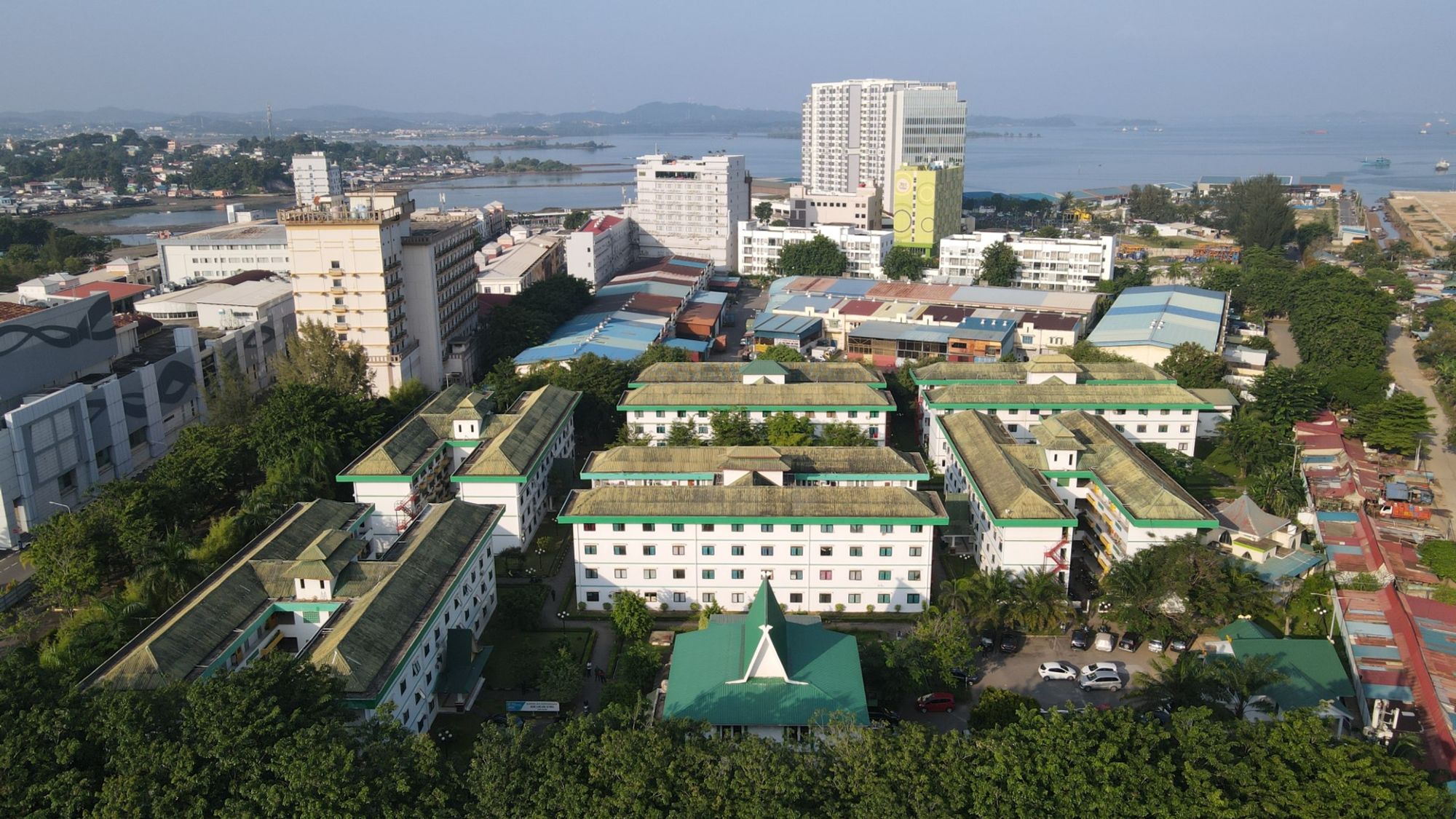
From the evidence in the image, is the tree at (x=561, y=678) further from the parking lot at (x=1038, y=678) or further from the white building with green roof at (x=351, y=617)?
the parking lot at (x=1038, y=678)

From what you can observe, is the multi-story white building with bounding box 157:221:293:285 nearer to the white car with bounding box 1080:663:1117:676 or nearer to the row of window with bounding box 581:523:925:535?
the row of window with bounding box 581:523:925:535

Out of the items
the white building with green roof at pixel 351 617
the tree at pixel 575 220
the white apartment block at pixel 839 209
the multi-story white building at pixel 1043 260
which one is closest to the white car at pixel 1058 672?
the white building with green roof at pixel 351 617

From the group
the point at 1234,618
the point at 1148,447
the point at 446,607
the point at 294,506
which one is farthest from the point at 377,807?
the point at 1148,447

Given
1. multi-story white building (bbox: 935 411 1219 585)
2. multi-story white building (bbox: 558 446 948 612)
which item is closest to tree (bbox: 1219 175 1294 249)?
multi-story white building (bbox: 935 411 1219 585)

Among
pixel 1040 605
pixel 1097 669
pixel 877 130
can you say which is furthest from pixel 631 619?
pixel 877 130

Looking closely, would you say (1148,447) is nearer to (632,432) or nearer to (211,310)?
(632,432)

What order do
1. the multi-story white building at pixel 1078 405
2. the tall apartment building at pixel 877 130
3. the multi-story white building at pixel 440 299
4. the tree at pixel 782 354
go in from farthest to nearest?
the tall apartment building at pixel 877 130, the tree at pixel 782 354, the multi-story white building at pixel 440 299, the multi-story white building at pixel 1078 405
